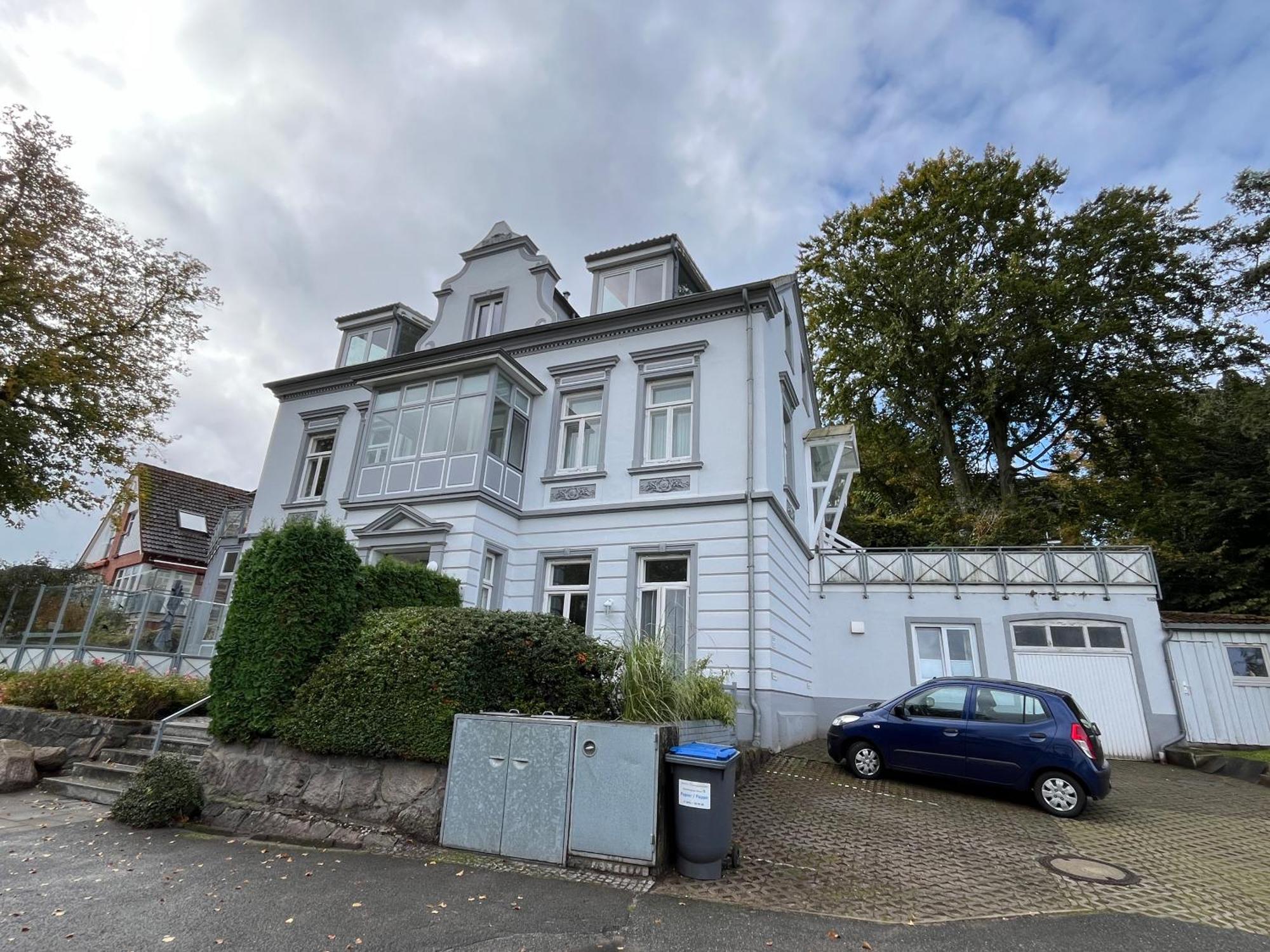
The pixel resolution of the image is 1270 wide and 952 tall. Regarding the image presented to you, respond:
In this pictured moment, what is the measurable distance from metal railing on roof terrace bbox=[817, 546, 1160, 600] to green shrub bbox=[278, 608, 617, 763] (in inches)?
406

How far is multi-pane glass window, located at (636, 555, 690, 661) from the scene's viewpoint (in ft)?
37.7

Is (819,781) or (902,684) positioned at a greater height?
(902,684)

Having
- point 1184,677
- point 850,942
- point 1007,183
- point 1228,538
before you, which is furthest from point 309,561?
point 1007,183

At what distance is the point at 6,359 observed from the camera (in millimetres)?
14594

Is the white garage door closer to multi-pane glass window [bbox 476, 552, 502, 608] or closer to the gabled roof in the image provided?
multi-pane glass window [bbox 476, 552, 502, 608]

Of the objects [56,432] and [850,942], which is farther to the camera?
[56,432]

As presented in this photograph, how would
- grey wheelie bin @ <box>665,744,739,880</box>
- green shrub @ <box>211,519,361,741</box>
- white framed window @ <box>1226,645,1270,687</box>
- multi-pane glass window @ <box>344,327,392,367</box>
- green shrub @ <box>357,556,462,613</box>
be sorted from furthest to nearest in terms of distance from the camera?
multi-pane glass window @ <box>344,327,392,367</box> < white framed window @ <box>1226,645,1270,687</box> < green shrub @ <box>357,556,462,613</box> < green shrub @ <box>211,519,361,741</box> < grey wheelie bin @ <box>665,744,739,880</box>

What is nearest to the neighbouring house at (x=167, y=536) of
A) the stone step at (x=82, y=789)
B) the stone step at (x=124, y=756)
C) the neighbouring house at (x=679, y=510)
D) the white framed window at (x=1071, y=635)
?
the neighbouring house at (x=679, y=510)

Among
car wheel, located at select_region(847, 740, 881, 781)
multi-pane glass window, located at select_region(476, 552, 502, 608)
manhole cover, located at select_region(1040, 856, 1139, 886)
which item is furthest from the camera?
multi-pane glass window, located at select_region(476, 552, 502, 608)

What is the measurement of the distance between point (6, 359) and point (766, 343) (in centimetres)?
1779

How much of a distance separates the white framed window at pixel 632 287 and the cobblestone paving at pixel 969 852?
411 inches

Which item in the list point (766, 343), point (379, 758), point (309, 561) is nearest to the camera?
point (379, 758)

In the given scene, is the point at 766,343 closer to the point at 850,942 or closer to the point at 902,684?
the point at 902,684

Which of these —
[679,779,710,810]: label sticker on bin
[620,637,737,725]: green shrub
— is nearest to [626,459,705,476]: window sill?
[620,637,737,725]: green shrub
